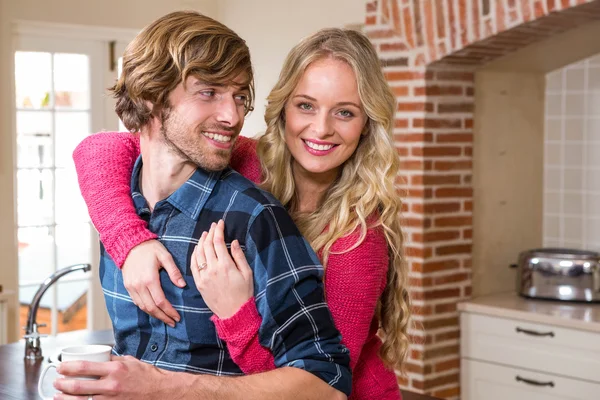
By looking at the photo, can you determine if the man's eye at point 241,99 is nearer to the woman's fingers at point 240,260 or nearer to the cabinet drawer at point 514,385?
the woman's fingers at point 240,260

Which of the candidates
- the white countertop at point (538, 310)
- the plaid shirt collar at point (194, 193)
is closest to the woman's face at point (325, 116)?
the plaid shirt collar at point (194, 193)

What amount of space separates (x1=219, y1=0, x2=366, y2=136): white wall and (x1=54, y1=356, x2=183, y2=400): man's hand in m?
3.38

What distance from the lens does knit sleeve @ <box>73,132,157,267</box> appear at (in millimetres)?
1849

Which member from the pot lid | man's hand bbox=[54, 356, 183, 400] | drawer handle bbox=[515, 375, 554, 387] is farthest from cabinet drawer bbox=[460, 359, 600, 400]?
man's hand bbox=[54, 356, 183, 400]

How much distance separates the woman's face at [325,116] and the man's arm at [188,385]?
1.85ft

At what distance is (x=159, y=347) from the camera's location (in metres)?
1.78

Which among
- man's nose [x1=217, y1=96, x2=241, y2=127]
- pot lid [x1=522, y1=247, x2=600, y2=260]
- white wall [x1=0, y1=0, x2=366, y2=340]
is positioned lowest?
pot lid [x1=522, y1=247, x2=600, y2=260]

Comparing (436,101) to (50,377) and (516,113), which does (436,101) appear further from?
(50,377)

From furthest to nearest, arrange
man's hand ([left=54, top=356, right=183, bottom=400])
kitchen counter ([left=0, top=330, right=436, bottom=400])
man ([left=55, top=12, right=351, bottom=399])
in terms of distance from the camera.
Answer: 1. kitchen counter ([left=0, top=330, right=436, bottom=400])
2. man ([left=55, top=12, right=351, bottom=399])
3. man's hand ([left=54, top=356, right=183, bottom=400])

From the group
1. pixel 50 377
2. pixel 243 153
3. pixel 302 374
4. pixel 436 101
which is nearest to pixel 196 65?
pixel 243 153

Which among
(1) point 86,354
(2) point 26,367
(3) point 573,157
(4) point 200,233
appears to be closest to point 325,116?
(4) point 200,233

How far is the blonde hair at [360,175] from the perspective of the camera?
1955 mm

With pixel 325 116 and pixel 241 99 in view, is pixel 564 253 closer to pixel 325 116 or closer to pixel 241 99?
pixel 325 116

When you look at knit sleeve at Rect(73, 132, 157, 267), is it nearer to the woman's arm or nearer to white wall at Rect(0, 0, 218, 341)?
the woman's arm
